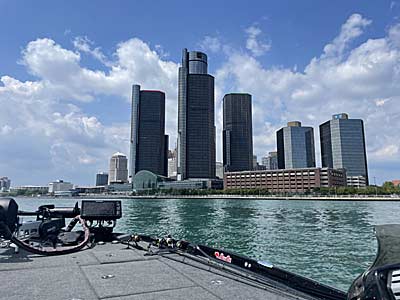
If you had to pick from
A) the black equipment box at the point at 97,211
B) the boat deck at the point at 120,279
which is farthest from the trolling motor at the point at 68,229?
the boat deck at the point at 120,279

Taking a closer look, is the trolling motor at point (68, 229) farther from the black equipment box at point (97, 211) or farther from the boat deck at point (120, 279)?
the boat deck at point (120, 279)

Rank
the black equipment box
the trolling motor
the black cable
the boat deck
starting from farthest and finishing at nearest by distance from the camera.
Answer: the black equipment box, the trolling motor, the black cable, the boat deck

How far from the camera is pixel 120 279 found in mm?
6496

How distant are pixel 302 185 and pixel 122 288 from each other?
207 metres

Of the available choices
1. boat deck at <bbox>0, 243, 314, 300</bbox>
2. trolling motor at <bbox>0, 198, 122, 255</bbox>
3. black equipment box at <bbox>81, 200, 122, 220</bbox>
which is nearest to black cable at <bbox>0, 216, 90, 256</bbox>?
trolling motor at <bbox>0, 198, 122, 255</bbox>

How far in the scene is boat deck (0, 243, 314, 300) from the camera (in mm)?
5447

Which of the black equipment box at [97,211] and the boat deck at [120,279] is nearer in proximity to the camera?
the boat deck at [120,279]

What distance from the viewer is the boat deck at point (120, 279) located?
5.45 m

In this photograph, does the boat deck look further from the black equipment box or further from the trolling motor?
the black equipment box

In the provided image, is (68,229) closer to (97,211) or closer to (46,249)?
(97,211)

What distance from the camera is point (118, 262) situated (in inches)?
325

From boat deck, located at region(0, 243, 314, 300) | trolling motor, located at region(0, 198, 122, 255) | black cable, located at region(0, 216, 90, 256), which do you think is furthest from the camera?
trolling motor, located at region(0, 198, 122, 255)

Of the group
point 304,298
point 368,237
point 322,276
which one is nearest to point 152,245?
point 304,298

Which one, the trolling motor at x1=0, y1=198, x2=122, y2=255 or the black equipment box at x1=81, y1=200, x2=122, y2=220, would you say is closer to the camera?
the trolling motor at x1=0, y1=198, x2=122, y2=255
